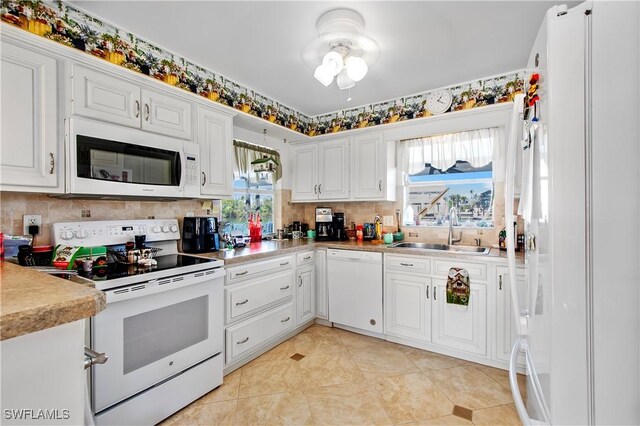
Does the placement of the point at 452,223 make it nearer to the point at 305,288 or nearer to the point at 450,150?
the point at 450,150

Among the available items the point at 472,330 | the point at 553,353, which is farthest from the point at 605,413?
the point at 472,330

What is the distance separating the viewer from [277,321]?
8.84 feet

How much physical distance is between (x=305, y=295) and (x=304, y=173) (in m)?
1.55

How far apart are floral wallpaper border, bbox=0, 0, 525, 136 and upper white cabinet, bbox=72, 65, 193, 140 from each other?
0.29m

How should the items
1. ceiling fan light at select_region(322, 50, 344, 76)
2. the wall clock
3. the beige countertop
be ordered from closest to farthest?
the beige countertop, ceiling fan light at select_region(322, 50, 344, 76), the wall clock

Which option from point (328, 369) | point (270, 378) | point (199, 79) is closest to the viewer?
point (270, 378)

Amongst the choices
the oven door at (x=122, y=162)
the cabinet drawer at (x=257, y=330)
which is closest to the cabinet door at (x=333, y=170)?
the cabinet drawer at (x=257, y=330)

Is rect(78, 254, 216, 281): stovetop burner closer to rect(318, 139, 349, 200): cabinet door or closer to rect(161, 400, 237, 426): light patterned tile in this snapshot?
rect(161, 400, 237, 426): light patterned tile

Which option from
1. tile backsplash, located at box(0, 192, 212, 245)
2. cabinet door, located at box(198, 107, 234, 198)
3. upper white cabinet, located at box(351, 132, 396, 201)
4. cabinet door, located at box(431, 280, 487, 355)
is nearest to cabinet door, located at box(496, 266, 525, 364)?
cabinet door, located at box(431, 280, 487, 355)

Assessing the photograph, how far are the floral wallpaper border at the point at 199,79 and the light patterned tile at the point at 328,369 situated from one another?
242 cm

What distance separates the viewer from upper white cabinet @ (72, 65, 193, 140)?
1.73 meters

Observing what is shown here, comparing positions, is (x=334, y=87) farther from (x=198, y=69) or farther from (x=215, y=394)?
(x=215, y=394)

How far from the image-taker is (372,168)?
129 inches

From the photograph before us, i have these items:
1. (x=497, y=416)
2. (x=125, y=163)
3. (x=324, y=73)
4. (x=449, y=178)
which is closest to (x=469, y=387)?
(x=497, y=416)
